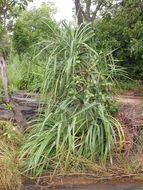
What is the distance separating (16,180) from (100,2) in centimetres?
902

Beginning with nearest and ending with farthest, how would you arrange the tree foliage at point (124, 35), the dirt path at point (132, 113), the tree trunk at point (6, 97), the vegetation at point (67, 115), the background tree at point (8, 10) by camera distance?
the vegetation at point (67, 115) → the dirt path at point (132, 113) → the background tree at point (8, 10) → the tree trunk at point (6, 97) → the tree foliage at point (124, 35)

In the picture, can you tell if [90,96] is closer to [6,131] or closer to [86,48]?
[86,48]

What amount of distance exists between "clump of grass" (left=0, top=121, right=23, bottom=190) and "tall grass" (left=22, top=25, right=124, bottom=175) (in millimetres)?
206

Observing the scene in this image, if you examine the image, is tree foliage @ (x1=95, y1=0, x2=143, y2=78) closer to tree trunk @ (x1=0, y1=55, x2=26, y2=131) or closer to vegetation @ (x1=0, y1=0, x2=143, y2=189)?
vegetation @ (x1=0, y1=0, x2=143, y2=189)

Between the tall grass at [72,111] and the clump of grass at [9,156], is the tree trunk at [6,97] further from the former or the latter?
the tall grass at [72,111]

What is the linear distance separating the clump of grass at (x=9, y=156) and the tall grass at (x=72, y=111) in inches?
8.1

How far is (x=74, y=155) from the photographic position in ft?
15.2

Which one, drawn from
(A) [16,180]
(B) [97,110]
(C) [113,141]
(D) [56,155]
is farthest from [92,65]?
(A) [16,180]

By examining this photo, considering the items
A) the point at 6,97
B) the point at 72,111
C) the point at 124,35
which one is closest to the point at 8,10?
the point at 6,97

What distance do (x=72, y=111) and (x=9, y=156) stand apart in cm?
122

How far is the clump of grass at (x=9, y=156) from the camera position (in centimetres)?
428

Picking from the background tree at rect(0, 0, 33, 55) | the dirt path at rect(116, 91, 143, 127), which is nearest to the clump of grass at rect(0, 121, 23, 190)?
the background tree at rect(0, 0, 33, 55)

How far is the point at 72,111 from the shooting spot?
5.08m

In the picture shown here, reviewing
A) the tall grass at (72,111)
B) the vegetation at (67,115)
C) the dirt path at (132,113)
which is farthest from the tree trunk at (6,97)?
the dirt path at (132,113)
